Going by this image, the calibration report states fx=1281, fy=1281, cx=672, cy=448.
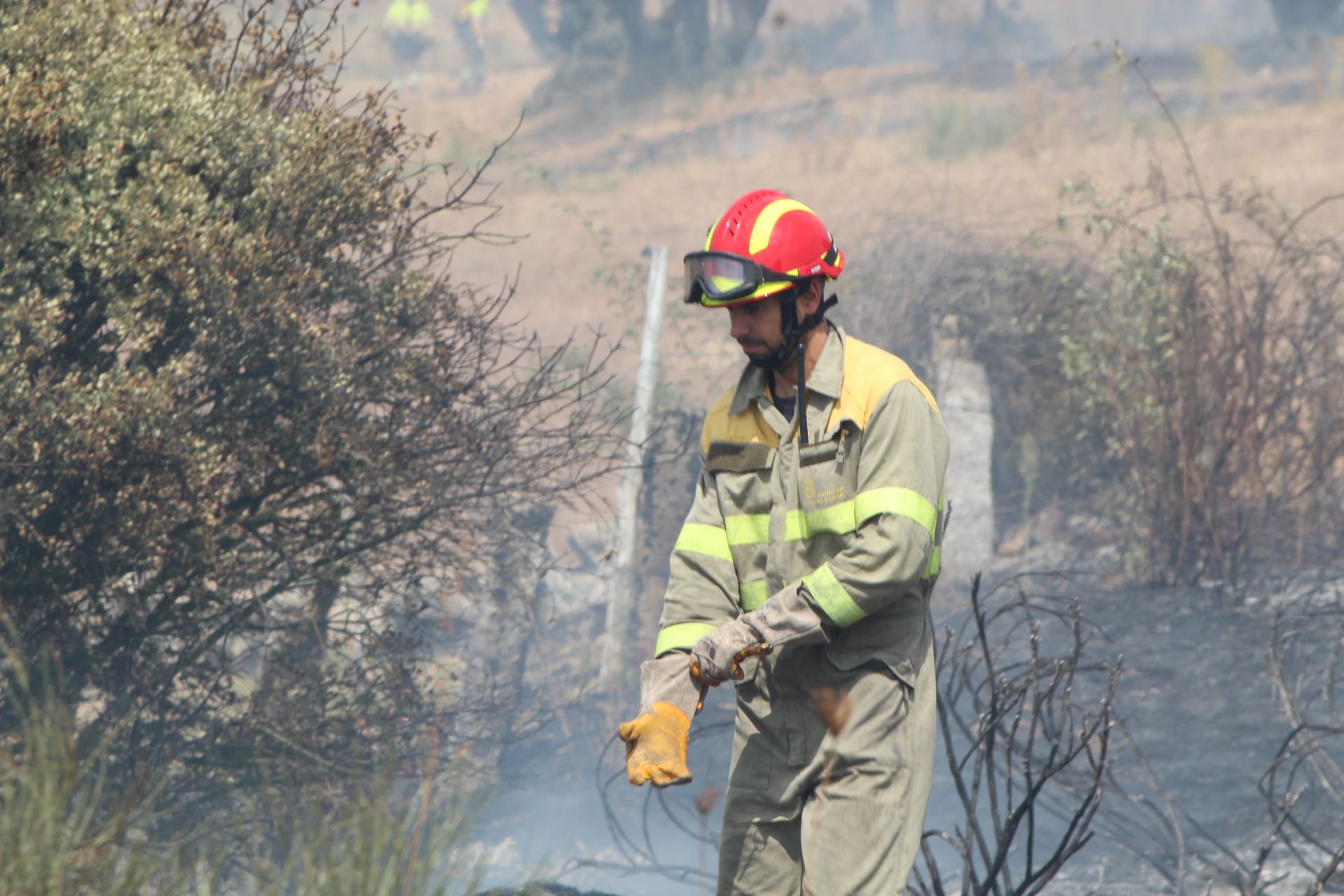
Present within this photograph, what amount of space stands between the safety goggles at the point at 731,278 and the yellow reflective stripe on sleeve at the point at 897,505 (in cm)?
51

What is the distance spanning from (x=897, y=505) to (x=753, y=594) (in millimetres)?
488

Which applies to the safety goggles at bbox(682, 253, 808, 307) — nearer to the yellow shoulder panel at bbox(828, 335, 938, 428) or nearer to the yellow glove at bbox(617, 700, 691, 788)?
the yellow shoulder panel at bbox(828, 335, 938, 428)

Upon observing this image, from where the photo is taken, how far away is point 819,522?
111 inches

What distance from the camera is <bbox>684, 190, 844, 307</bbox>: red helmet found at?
111 inches

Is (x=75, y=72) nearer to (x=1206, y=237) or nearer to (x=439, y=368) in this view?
(x=439, y=368)

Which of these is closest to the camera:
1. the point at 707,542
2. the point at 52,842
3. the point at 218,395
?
the point at 52,842

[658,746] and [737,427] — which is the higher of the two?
[737,427]

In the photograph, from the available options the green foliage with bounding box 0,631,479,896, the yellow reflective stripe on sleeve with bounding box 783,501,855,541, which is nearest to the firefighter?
the yellow reflective stripe on sleeve with bounding box 783,501,855,541

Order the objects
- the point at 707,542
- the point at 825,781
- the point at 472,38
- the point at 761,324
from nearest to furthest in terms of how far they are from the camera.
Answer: the point at 825,781, the point at 761,324, the point at 707,542, the point at 472,38

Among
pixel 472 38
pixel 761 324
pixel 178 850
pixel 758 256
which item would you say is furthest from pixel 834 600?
pixel 472 38

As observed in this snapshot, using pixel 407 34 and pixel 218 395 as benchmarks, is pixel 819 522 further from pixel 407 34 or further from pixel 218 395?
pixel 407 34

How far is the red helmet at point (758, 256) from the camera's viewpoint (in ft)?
9.27

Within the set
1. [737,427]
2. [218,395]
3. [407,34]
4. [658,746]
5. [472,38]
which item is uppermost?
[472,38]

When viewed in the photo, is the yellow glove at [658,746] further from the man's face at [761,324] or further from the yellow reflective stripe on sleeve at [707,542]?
the man's face at [761,324]
